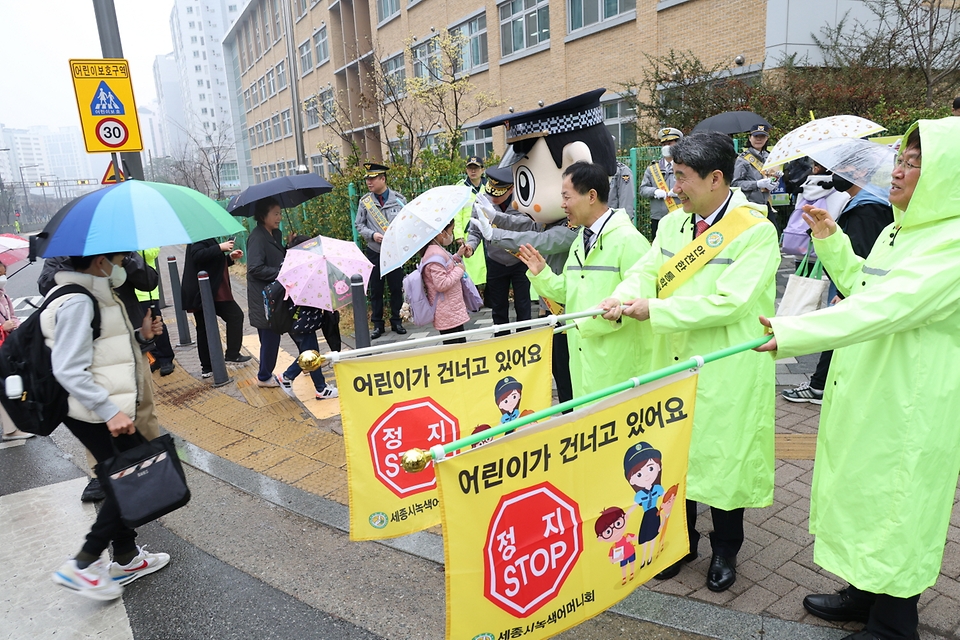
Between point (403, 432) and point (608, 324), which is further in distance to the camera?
point (608, 324)

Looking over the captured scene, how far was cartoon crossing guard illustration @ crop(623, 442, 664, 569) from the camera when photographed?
2.15 metres

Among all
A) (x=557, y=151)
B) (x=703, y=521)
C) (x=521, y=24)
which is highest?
(x=521, y=24)

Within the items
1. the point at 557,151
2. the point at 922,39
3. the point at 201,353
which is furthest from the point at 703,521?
the point at 922,39

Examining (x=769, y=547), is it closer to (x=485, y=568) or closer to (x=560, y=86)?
(x=485, y=568)

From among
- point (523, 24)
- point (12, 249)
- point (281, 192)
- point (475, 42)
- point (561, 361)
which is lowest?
point (561, 361)

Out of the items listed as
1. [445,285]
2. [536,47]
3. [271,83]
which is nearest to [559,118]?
[445,285]

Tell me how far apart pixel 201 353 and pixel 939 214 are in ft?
22.5

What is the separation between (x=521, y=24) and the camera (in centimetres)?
2131

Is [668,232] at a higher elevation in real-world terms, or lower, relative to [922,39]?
lower

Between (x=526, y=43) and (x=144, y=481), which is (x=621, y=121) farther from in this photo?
(x=144, y=481)

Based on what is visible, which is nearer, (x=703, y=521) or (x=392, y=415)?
(x=392, y=415)

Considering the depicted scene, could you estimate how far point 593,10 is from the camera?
18328mm

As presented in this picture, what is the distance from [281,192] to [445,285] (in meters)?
1.81

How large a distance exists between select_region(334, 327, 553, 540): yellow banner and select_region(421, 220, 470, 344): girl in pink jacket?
2.59m
